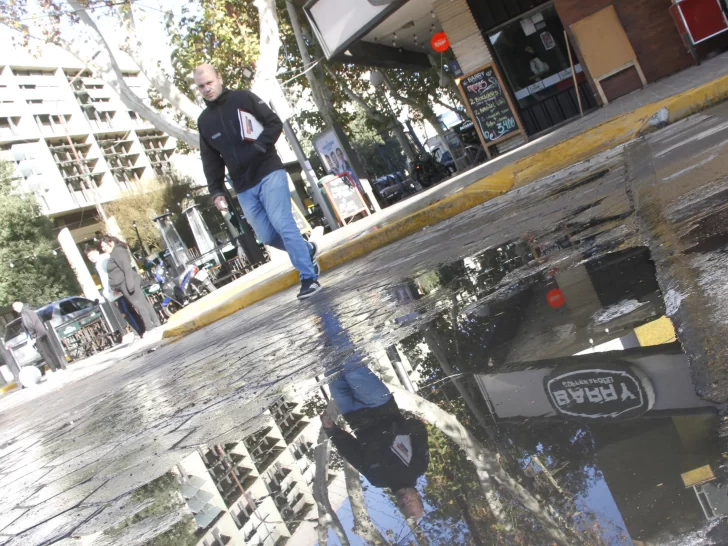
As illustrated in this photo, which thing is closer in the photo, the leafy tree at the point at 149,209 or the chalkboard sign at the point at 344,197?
the chalkboard sign at the point at 344,197

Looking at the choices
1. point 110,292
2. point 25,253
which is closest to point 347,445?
point 110,292

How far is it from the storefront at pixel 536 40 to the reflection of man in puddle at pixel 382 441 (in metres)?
12.7

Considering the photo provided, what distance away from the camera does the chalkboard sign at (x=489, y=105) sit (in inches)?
639

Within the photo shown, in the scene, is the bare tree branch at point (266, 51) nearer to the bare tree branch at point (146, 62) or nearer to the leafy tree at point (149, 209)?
the bare tree branch at point (146, 62)

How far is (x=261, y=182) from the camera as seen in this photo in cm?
683

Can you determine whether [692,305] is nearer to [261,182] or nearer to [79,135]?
[261,182]

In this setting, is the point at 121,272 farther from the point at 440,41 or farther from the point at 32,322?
the point at 440,41

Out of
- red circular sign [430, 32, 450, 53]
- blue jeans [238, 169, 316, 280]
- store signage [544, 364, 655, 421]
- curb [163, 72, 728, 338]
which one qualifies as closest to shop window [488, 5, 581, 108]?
red circular sign [430, 32, 450, 53]

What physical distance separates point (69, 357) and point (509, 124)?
13.9 m

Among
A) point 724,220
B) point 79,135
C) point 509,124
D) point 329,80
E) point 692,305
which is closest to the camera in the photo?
point 692,305

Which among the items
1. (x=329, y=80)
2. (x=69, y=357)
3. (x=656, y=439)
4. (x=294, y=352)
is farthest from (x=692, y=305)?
(x=329, y=80)

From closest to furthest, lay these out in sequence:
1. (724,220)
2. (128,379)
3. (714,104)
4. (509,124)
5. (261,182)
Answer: (724,220)
(261,182)
(128,379)
(714,104)
(509,124)

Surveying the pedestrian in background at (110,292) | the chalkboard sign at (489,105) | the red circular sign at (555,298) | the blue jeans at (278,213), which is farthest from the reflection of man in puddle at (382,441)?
the chalkboard sign at (489,105)

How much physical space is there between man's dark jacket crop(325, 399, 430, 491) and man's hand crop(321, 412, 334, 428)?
0.05 meters
